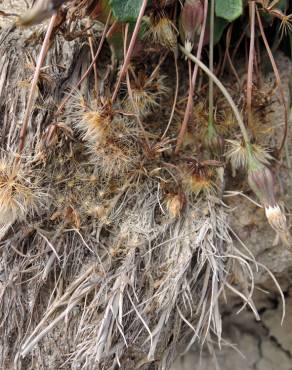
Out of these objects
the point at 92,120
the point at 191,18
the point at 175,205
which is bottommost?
the point at 175,205

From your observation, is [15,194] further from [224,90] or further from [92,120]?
[224,90]

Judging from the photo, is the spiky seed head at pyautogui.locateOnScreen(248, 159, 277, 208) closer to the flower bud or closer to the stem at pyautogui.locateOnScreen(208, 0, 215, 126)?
A: the stem at pyautogui.locateOnScreen(208, 0, 215, 126)

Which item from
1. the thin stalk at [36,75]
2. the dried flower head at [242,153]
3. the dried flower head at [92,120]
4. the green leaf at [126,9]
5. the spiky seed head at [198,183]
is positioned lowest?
the spiky seed head at [198,183]

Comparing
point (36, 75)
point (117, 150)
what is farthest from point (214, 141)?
point (36, 75)

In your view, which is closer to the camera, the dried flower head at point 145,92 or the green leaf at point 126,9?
the green leaf at point 126,9

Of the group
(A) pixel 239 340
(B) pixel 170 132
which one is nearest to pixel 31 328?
(B) pixel 170 132

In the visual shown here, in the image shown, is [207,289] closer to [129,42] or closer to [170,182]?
[170,182]

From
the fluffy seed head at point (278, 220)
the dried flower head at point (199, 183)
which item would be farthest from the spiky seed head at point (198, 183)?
the fluffy seed head at point (278, 220)

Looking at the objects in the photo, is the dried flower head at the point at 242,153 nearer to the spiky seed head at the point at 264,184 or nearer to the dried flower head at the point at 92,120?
the spiky seed head at the point at 264,184
